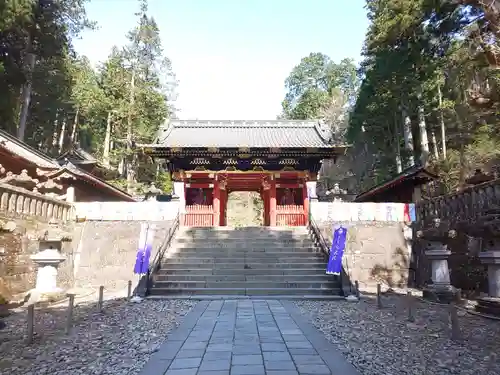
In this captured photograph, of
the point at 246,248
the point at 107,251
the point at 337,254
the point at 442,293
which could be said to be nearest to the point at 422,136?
the point at 442,293

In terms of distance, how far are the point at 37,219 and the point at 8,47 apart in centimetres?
1161

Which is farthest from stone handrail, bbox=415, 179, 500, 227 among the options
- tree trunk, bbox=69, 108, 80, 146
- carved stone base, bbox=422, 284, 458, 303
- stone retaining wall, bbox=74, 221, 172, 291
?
tree trunk, bbox=69, 108, 80, 146

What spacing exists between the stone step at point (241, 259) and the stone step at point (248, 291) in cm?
166

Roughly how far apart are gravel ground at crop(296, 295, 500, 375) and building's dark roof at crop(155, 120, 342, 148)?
10.1 meters

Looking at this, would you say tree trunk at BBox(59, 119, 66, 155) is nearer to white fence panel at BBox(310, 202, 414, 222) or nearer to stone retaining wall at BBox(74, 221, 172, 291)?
stone retaining wall at BBox(74, 221, 172, 291)

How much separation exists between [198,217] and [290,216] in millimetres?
4443

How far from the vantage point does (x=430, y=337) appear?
18.2 feet

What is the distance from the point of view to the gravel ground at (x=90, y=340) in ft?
14.0

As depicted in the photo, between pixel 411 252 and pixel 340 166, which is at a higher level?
pixel 340 166

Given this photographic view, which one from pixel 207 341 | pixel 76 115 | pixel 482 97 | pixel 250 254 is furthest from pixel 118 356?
pixel 76 115

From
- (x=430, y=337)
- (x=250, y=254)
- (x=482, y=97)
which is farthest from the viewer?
(x=250, y=254)

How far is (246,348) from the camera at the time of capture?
15.5ft

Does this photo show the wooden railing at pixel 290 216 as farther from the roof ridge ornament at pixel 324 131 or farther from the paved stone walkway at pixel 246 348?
the paved stone walkway at pixel 246 348

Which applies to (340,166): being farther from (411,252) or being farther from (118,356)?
(118,356)
